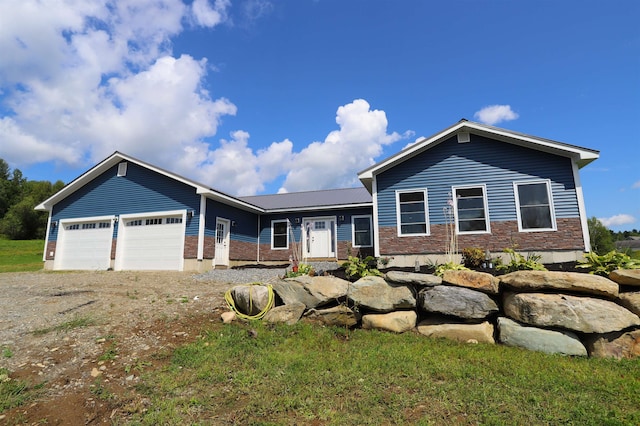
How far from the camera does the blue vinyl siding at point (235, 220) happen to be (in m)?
13.7

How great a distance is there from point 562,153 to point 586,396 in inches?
352

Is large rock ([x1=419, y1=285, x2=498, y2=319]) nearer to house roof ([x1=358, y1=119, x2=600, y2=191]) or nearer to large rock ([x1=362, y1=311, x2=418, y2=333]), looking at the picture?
large rock ([x1=362, y1=311, x2=418, y2=333])

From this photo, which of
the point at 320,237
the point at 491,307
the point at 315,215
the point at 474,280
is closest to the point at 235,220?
the point at 315,215

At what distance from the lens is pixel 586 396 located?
3.25 metres

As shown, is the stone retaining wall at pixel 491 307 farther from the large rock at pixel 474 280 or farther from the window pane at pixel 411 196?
the window pane at pixel 411 196

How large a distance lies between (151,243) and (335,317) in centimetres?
1121

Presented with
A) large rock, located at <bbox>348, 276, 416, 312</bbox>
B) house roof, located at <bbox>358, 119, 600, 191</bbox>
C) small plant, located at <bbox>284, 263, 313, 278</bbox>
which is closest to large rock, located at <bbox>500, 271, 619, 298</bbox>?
large rock, located at <bbox>348, 276, 416, 312</bbox>

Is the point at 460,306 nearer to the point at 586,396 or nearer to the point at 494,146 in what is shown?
the point at 586,396

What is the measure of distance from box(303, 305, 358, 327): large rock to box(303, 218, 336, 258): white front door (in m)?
10.2

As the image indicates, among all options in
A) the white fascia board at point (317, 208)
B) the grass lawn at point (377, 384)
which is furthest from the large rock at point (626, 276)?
the white fascia board at point (317, 208)

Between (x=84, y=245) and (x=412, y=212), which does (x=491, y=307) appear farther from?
(x=84, y=245)

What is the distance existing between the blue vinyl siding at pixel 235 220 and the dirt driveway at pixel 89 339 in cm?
595

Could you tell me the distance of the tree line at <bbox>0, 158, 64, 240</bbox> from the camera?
36.5 meters

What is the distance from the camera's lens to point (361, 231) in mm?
15539
